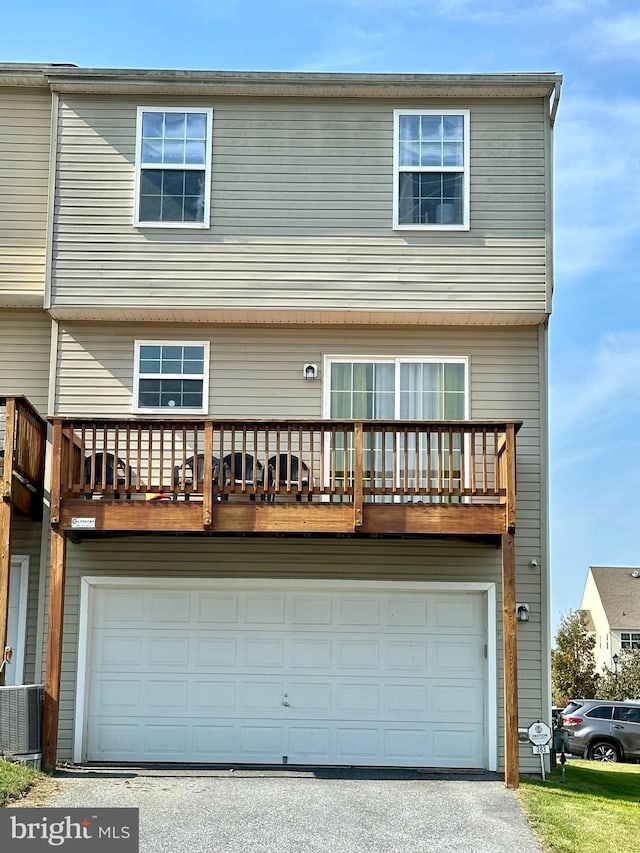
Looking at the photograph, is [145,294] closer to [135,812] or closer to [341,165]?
[341,165]

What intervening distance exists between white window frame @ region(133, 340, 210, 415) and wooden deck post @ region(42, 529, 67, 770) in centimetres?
229

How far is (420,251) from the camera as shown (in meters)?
14.1

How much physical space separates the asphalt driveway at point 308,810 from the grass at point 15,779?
302 mm

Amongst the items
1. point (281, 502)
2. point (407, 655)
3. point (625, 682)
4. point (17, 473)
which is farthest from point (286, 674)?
point (625, 682)

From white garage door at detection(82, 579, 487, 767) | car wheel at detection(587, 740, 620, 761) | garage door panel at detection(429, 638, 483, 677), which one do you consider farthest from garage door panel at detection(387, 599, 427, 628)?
car wheel at detection(587, 740, 620, 761)

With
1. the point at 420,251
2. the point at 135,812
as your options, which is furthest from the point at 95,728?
the point at 420,251

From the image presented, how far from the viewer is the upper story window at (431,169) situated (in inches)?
560

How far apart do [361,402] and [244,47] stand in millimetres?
4810

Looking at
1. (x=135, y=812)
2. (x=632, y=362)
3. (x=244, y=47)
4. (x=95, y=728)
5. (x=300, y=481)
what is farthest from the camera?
(x=632, y=362)

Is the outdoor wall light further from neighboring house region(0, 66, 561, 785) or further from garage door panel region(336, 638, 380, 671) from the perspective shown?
garage door panel region(336, 638, 380, 671)

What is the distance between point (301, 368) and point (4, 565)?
4.37 m

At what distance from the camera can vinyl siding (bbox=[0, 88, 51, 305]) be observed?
47.6 ft

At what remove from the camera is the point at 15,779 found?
1075 centimetres

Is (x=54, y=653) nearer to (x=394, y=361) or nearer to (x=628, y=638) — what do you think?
(x=394, y=361)
